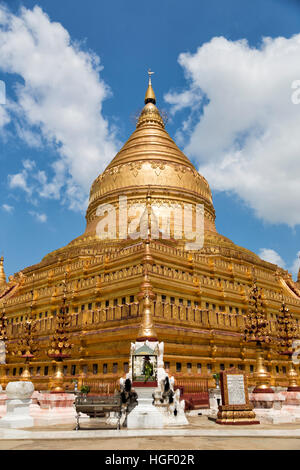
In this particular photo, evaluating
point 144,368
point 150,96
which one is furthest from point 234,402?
point 150,96

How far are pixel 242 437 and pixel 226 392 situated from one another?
4.84 metres

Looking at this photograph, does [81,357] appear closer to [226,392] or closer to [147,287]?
[147,287]

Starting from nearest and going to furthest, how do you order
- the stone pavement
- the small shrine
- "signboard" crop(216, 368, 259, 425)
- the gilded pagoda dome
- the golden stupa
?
the stone pavement, the small shrine, "signboard" crop(216, 368, 259, 425), the golden stupa, the gilded pagoda dome

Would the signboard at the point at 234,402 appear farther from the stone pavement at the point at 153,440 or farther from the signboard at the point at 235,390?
the stone pavement at the point at 153,440

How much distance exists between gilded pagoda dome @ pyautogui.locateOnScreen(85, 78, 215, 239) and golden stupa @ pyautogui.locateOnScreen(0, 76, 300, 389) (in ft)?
0.52

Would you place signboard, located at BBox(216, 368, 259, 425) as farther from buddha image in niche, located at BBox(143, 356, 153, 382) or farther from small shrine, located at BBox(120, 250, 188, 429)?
buddha image in niche, located at BBox(143, 356, 153, 382)

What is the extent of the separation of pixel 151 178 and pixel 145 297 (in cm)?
2404

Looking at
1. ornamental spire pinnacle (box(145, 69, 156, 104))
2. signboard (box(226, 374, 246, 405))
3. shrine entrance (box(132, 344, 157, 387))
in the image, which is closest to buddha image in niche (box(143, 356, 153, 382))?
shrine entrance (box(132, 344, 157, 387))

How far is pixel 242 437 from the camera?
1222cm

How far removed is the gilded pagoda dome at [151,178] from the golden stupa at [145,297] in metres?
0.16

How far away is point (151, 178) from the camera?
4497 cm

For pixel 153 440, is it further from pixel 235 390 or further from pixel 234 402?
pixel 235 390

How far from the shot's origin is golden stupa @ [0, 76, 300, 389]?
87.1ft
